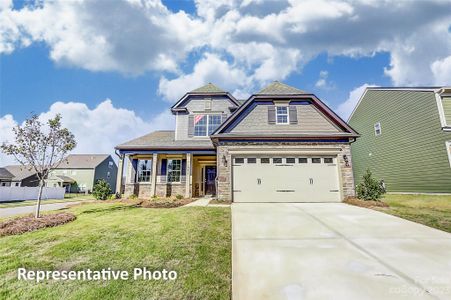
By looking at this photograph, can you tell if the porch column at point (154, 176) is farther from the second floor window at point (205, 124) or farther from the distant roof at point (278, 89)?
the distant roof at point (278, 89)

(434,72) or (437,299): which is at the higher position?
(434,72)

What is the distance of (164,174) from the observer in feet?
48.2

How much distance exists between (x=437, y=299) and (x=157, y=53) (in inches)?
592

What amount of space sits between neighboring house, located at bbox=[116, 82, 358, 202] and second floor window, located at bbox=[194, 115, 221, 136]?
1.05m

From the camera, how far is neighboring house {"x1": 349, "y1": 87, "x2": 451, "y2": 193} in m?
12.5

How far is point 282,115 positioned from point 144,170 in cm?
1028

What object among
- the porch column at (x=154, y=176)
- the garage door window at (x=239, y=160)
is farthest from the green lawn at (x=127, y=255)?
the porch column at (x=154, y=176)

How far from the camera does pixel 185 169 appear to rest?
14727 millimetres

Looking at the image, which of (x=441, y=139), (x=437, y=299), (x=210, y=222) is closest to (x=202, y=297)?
(x=437, y=299)

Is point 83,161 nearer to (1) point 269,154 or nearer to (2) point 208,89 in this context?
(2) point 208,89

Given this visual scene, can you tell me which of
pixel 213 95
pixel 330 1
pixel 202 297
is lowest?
pixel 202 297

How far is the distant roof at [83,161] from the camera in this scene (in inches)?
1409

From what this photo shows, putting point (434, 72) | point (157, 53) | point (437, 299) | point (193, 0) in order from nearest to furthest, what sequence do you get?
point (437, 299), point (193, 0), point (157, 53), point (434, 72)

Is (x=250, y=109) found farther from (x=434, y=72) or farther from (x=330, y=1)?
(x=434, y=72)
